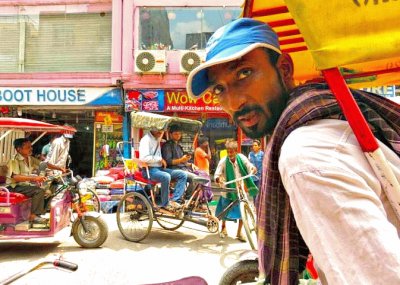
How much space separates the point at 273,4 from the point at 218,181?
16.4 ft

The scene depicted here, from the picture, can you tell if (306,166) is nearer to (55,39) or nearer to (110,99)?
(110,99)

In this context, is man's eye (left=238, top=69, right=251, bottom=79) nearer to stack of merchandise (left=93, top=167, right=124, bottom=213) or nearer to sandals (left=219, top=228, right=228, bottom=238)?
sandals (left=219, top=228, right=228, bottom=238)

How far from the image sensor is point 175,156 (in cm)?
702

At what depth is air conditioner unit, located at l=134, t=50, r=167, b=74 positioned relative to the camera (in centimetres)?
1145

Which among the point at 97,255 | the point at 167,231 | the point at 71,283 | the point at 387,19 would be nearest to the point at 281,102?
the point at 387,19

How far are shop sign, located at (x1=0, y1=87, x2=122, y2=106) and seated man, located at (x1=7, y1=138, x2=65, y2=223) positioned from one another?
5.64 meters

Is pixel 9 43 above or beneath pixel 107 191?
above

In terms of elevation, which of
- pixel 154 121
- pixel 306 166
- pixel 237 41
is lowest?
pixel 306 166

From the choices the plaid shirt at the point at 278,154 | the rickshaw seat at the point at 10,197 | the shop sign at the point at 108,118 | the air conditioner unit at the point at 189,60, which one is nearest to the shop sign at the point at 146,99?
the shop sign at the point at 108,118

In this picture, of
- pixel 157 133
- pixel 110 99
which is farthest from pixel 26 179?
pixel 110 99

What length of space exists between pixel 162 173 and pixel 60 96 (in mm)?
6871

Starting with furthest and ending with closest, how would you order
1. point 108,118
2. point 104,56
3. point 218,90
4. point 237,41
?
point 104,56, point 108,118, point 218,90, point 237,41

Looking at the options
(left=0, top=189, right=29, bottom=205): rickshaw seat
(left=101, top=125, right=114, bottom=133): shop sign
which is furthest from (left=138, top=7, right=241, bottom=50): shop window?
(left=0, top=189, right=29, bottom=205): rickshaw seat

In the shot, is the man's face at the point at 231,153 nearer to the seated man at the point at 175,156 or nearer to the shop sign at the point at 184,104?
the seated man at the point at 175,156
